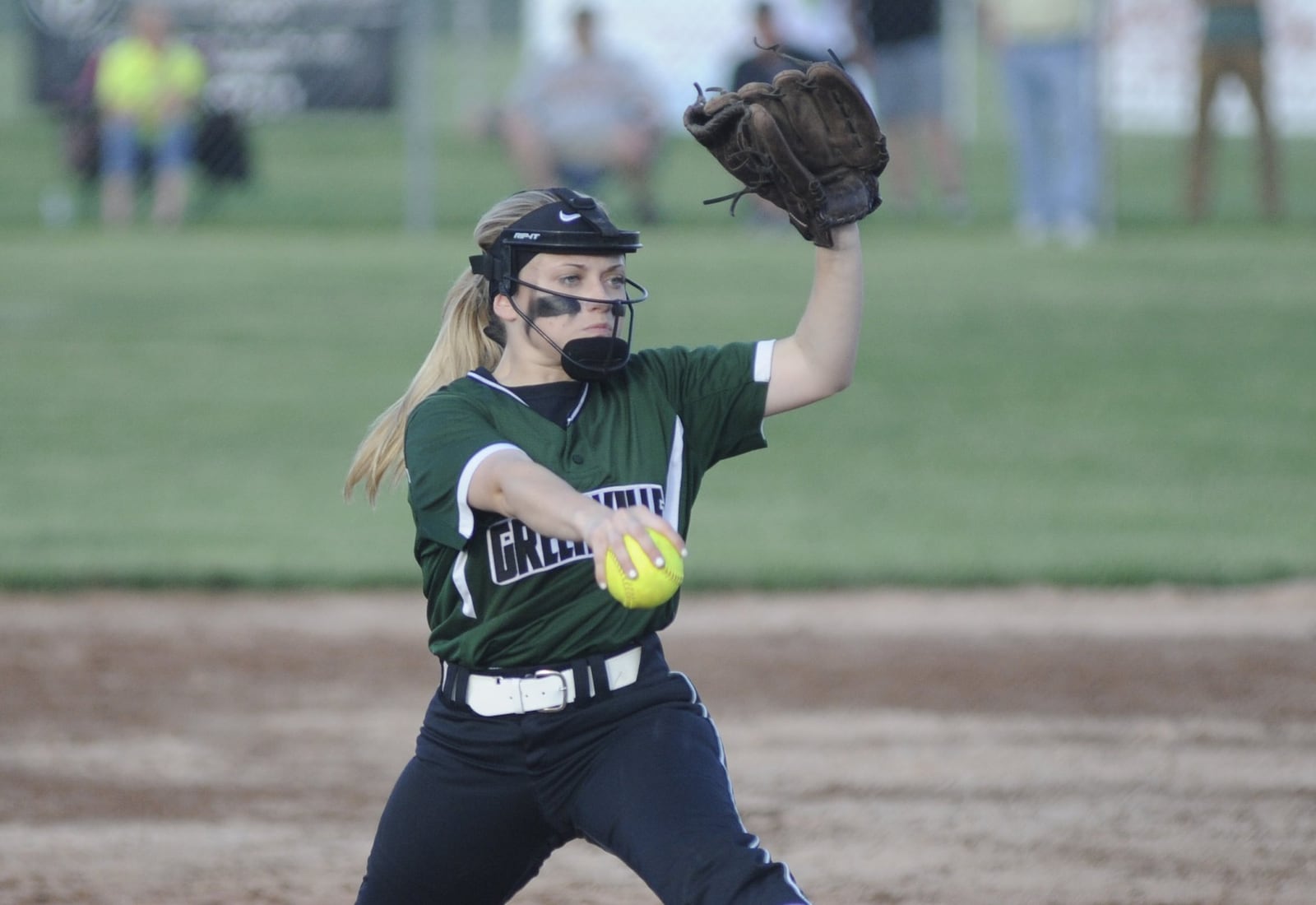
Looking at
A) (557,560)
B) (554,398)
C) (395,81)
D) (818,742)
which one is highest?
(395,81)

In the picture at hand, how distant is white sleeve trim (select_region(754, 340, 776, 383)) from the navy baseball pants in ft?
1.69

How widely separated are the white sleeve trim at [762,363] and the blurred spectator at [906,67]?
395 inches

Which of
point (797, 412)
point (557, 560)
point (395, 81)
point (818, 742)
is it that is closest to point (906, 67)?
point (395, 81)

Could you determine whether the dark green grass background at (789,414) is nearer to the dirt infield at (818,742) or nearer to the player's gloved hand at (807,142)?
the dirt infield at (818,742)

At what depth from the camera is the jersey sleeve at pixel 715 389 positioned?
3291 mm

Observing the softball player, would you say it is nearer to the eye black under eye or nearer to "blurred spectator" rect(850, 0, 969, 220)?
the eye black under eye

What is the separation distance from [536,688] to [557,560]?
217mm

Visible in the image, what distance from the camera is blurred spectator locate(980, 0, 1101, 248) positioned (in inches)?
473

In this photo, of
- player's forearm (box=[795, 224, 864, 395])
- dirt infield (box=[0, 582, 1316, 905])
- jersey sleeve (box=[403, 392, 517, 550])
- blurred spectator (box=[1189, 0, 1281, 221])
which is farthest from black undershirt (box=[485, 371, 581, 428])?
blurred spectator (box=[1189, 0, 1281, 221])

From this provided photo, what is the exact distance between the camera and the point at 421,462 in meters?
3.08

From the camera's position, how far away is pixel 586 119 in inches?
529

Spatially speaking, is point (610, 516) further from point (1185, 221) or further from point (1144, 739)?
point (1185, 221)

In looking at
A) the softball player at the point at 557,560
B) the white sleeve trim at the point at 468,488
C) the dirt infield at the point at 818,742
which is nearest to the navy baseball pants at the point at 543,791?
the softball player at the point at 557,560

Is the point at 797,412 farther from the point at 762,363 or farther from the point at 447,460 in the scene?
the point at 447,460
